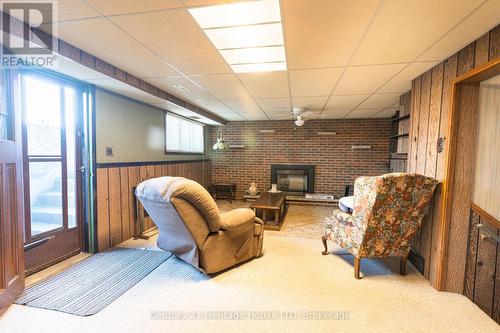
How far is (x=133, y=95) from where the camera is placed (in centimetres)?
324

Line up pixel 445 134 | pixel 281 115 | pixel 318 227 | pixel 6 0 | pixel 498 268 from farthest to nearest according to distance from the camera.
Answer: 1. pixel 281 115
2. pixel 318 227
3. pixel 445 134
4. pixel 498 268
5. pixel 6 0

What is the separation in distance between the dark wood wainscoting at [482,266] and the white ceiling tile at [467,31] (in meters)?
1.35

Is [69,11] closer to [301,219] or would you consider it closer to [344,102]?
[344,102]

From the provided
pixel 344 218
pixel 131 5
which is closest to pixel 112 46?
pixel 131 5

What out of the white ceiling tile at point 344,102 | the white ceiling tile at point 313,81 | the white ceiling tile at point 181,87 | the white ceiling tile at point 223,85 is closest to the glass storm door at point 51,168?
the white ceiling tile at point 181,87

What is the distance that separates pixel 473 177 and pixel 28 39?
372cm

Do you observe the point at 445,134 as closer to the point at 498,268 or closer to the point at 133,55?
the point at 498,268

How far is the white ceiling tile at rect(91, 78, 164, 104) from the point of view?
105 inches

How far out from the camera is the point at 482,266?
6.68 ft

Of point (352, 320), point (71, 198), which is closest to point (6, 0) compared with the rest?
point (71, 198)

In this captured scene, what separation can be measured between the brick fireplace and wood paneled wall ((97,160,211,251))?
2.80 meters

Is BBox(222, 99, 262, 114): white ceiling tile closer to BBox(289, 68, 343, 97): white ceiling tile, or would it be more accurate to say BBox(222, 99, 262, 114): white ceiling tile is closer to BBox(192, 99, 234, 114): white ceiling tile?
BBox(192, 99, 234, 114): white ceiling tile

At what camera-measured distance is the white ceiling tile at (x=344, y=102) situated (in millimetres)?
3695

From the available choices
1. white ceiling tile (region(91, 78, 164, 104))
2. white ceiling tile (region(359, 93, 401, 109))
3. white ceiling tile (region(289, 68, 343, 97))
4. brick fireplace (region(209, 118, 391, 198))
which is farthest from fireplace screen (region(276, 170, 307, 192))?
white ceiling tile (region(91, 78, 164, 104))
